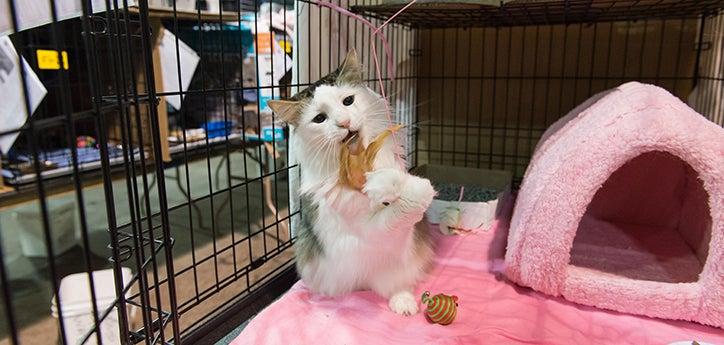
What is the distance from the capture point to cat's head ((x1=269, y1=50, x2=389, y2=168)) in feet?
3.57

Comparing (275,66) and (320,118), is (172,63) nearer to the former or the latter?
(275,66)

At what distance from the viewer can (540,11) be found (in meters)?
1.71

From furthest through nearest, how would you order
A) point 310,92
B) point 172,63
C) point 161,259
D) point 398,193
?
point 172,63 → point 161,259 → point 310,92 → point 398,193

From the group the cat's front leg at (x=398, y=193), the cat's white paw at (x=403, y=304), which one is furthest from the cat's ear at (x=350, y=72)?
the cat's white paw at (x=403, y=304)

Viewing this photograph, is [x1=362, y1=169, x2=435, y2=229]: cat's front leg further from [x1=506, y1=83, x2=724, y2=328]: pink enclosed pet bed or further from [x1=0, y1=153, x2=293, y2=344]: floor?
[x1=0, y1=153, x2=293, y2=344]: floor

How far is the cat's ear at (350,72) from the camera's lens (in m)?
1.19

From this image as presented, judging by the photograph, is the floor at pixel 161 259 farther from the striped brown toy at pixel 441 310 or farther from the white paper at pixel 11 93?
the striped brown toy at pixel 441 310

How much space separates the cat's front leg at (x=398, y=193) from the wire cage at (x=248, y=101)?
12.2 inches

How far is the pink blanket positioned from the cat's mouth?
1.53 ft

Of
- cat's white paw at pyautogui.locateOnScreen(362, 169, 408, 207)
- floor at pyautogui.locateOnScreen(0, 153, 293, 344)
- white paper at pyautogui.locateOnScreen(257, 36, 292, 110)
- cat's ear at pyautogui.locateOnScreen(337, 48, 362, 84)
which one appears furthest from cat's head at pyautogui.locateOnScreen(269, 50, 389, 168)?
white paper at pyautogui.locateOnScreen(257, 36, 292, 110)

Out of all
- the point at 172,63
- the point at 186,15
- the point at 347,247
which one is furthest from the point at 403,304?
the point at 186,15

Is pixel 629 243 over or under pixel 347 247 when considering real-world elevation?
under

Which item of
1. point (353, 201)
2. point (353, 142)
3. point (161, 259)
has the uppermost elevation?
point (353, 142)

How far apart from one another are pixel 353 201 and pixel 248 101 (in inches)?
79.5
